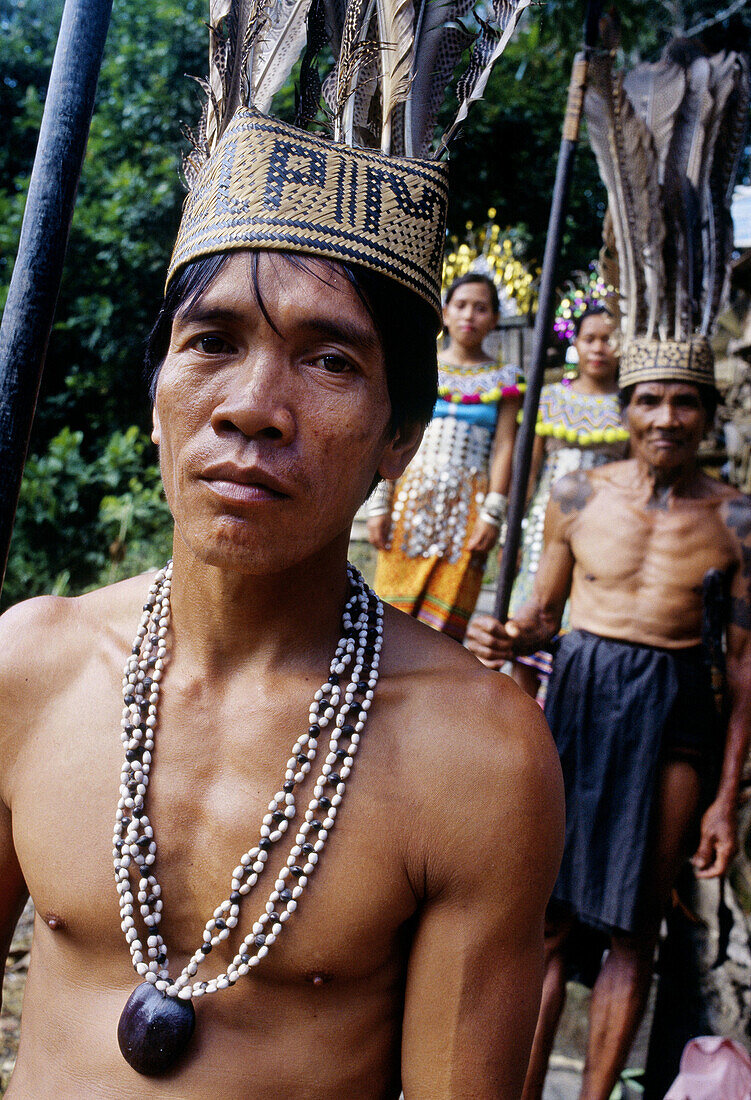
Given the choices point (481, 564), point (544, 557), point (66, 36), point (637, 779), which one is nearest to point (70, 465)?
point (481, 564)

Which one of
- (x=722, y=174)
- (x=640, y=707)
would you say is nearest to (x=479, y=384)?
(x=722, y=174)

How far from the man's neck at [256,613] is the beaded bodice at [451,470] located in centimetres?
309

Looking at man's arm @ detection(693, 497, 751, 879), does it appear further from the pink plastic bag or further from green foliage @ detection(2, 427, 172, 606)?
green foliage @ detection(2, 427, 172, 606)

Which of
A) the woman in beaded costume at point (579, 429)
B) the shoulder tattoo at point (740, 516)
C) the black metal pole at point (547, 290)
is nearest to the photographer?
the black metal pole at point (547, 290)

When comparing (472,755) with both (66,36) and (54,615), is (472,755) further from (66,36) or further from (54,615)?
(66,36)

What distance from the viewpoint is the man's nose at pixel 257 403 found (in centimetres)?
121

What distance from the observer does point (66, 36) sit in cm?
130

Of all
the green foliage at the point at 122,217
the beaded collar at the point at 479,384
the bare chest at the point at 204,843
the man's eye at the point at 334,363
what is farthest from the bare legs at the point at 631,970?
the green foliage at the point at 122,217

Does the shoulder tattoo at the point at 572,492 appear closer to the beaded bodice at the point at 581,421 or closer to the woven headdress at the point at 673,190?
the woven headdress at the point at 673,190

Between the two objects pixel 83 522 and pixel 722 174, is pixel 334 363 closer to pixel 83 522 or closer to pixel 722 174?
pixel 722 174

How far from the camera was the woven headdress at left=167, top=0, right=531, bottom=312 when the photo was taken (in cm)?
133

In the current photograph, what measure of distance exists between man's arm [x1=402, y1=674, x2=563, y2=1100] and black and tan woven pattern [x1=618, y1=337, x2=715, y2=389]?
2.23 metres

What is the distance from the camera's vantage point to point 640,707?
2.93m

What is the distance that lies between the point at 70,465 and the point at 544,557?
635 cm
